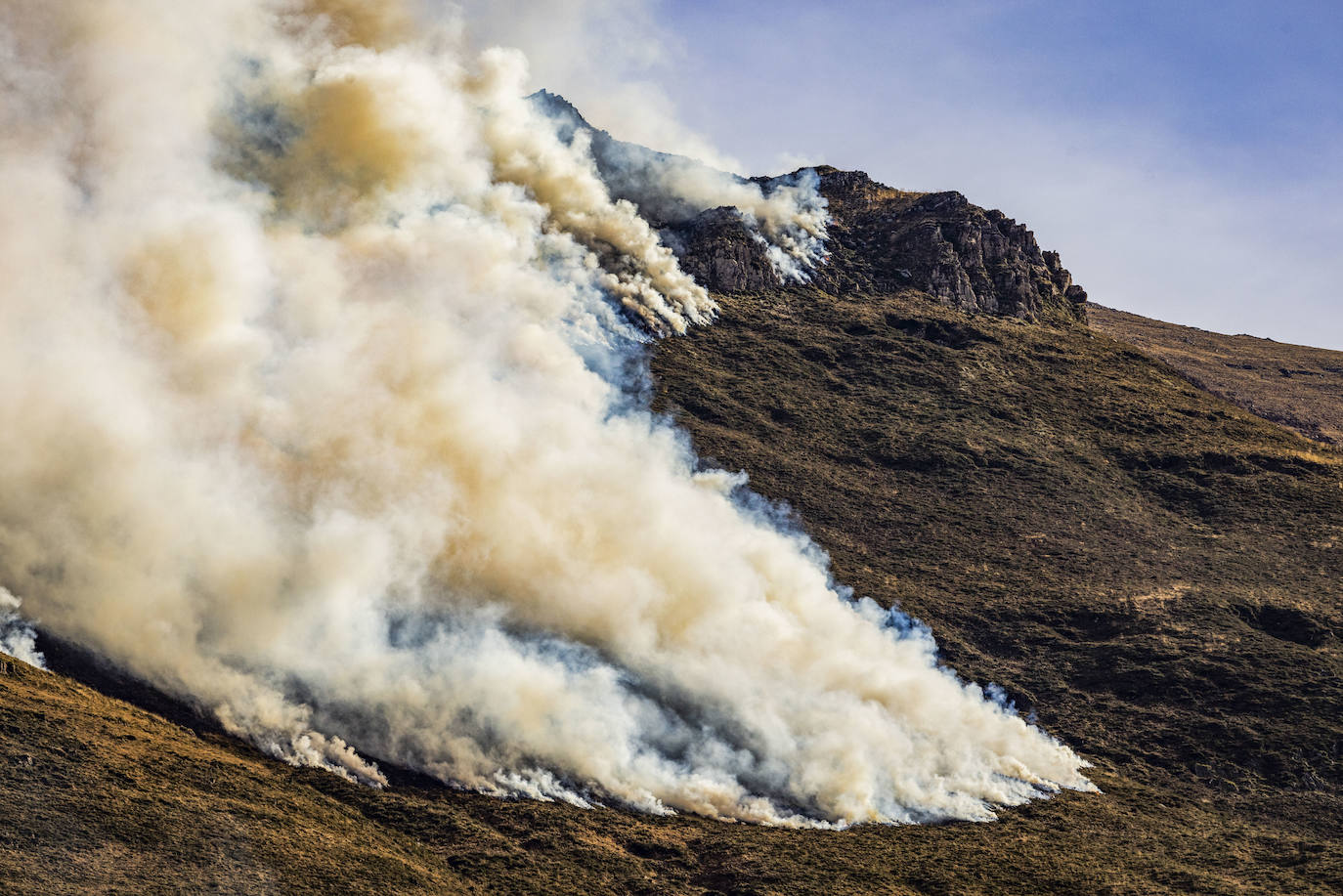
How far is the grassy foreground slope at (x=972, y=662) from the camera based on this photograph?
39875mm

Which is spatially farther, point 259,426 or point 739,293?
point 739,293

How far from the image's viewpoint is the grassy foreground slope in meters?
39.9

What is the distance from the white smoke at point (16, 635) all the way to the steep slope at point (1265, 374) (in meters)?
136

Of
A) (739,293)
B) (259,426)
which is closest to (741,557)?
(259,426)

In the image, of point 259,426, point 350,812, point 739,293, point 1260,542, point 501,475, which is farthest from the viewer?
point 739,293

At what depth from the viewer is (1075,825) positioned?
55.5m

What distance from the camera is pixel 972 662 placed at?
74938 millimetres

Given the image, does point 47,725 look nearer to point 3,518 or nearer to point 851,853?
point 3,518

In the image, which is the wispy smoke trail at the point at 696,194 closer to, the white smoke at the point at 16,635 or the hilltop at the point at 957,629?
the hilltop at the point at 957,629

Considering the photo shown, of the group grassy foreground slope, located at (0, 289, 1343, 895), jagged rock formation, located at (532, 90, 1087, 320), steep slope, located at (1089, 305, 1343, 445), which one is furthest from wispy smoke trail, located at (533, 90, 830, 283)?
steep slope, located at (1089, 305, 1343, 445)

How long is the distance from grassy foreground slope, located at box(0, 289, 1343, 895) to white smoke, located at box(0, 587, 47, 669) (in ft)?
6.28

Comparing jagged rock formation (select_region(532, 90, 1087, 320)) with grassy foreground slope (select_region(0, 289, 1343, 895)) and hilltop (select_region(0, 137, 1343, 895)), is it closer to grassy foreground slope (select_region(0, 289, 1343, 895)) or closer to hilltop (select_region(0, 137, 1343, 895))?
hilltop (select_region(0, 137, 1343, 895))

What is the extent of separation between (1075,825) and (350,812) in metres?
33.2

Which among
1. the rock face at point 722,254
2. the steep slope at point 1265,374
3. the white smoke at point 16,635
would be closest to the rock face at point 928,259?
the rock face at point 722,254
